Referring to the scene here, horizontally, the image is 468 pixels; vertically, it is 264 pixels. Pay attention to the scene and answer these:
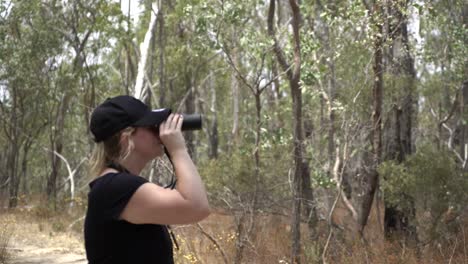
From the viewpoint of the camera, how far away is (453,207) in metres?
7.56

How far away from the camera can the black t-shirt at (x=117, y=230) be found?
1.91 m

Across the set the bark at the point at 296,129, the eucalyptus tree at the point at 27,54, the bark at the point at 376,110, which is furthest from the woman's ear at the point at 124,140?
the eucalyptus tree at the point at 27,54

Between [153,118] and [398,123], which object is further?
[398,123]

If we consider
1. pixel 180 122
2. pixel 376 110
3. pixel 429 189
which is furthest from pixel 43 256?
pixel 180 122

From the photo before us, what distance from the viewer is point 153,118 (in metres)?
1.99

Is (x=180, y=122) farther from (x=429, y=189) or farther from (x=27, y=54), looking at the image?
(x=27, y=54)

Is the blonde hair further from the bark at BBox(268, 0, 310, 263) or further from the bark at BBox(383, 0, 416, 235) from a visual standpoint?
the bark at BBox(383, 0, 416, 235)

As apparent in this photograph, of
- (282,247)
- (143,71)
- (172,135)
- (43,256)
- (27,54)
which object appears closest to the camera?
(172,135)

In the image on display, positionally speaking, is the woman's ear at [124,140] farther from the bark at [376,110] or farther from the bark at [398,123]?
the bark at [398,123]

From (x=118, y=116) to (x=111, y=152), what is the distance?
12 centimetres

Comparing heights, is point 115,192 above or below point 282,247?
above

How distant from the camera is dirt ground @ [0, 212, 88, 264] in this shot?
9.35 m

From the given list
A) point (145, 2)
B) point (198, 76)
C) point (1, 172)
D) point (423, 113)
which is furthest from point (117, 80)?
point (423, 113)

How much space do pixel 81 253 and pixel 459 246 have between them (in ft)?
18.0
